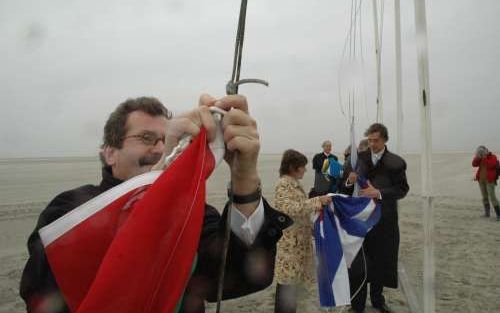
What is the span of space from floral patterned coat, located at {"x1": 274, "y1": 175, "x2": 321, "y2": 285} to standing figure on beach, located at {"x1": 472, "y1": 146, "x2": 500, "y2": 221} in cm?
1015

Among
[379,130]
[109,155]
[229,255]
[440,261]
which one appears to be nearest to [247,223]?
Answer: [229,255]

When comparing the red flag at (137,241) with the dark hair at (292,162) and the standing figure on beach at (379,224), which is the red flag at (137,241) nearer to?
the dark hair at (292,162)

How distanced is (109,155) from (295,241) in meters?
3.17

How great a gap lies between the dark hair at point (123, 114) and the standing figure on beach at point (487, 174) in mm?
12980

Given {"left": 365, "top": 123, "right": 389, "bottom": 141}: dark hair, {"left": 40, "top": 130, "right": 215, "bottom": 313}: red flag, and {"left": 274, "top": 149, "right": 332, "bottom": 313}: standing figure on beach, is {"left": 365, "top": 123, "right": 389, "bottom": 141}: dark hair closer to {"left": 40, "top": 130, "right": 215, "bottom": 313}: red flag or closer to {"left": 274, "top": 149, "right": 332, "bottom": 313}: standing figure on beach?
{"left": 274, "top": 149, "right": 332, "bottom": 313}: standing figure on beach

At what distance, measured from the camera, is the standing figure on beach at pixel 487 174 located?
11844 millimetres

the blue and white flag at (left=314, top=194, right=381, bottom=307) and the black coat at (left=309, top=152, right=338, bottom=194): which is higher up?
the black coat at (left=309, top=152, right=338, bottom=194)

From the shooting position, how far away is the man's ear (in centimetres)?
181

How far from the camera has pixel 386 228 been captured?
4926 millimetres

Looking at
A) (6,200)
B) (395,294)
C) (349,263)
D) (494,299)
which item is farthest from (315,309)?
(6,200)

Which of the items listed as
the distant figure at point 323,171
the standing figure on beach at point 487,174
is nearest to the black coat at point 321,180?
the distant figure at point 323,171

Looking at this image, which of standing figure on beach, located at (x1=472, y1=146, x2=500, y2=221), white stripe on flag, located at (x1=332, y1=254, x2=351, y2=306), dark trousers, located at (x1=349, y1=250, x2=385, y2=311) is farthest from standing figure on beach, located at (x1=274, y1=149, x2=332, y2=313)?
standing figure on beach, located at (x1=472, y1=146, x2=500, y2=221)

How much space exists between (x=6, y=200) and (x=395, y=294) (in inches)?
716

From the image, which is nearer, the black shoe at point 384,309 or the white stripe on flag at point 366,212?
the white stripe on flag at point 366,212
